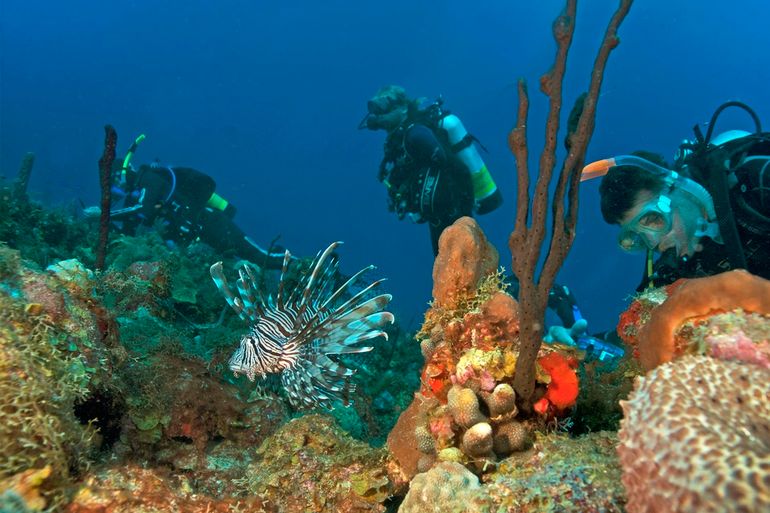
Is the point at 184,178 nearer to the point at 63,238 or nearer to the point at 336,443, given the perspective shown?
the point at 63,238

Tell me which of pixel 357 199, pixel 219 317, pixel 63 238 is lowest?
pixel 219 317

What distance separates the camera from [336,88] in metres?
103

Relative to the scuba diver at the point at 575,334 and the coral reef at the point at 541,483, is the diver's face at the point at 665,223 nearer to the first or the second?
the scuba diver at the point at 575,334

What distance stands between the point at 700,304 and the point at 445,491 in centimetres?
157

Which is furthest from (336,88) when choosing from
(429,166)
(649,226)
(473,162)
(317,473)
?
(317,473)

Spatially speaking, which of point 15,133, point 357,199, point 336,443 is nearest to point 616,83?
point 357,199

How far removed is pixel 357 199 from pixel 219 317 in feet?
289

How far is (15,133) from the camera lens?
7275 centimetres

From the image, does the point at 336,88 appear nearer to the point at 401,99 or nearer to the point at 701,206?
the point at 401,99

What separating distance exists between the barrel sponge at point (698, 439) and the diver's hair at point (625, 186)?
2540 millimetres

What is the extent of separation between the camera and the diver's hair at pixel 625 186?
3.73 meters

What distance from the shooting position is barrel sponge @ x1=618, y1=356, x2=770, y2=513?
1.08 metres

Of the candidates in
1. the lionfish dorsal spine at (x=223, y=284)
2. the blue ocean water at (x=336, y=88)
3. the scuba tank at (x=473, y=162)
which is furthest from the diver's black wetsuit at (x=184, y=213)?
the blue ocean water at (x=336, y=88)

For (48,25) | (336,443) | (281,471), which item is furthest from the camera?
(48,25)
